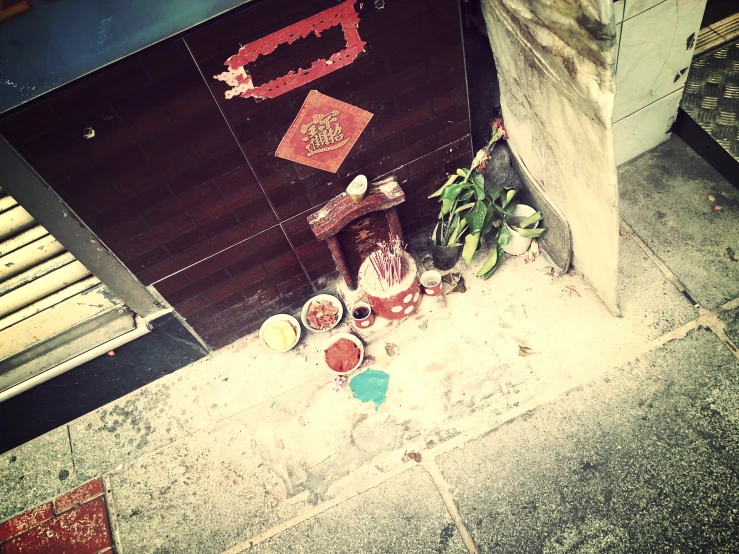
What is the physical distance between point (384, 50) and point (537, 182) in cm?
181

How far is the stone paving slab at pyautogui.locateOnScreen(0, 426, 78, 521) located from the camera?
4.23m

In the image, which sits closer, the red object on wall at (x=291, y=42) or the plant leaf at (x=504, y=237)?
the red object on wall at (x=291, y=42)

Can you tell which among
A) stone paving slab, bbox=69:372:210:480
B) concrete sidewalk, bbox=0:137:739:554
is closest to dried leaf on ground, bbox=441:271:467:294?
concrete sidewalk, bbox=0:137:739:554

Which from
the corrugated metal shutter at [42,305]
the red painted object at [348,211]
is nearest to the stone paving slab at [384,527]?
the red painted object at [348,211]

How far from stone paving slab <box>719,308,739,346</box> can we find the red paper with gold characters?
11.0 ft

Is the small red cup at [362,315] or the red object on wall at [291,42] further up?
the red object on wall at [291,42]

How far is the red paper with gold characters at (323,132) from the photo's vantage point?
10.9 ft

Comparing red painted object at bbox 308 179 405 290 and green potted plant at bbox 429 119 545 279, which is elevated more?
red painted object at bbox 308 179 405 290

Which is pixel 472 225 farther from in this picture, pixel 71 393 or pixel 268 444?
pixel 71 393

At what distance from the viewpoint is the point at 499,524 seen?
343cm

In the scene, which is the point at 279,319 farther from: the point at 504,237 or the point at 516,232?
the point at 516,232

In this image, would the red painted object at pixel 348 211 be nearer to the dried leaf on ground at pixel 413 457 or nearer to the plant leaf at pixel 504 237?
the plant leaf at pixel 504 237

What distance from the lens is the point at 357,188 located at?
149 inches

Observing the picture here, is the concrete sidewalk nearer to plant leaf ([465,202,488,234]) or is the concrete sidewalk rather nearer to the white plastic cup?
the white plastic cup
